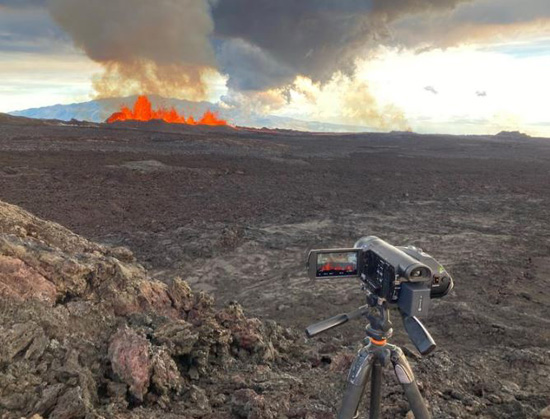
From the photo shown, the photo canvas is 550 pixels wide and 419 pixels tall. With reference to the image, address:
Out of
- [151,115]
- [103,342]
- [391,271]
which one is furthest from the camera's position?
[151,115]

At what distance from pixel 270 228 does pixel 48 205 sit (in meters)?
8.24

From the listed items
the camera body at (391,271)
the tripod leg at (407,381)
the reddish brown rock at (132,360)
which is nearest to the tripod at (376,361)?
the tripod leg at (407,381)

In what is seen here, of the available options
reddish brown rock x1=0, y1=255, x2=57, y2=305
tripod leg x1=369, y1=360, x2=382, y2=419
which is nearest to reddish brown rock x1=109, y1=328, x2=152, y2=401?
reddish brown rock x1=0, y1=255, x2=57, y2=305

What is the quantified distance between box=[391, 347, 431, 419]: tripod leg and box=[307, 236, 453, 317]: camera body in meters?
Result: 0.37

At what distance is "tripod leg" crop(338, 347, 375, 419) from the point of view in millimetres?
2682

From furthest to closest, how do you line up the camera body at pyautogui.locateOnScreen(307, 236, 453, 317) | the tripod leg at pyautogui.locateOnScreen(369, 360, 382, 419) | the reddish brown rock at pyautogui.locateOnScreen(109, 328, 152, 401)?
1. the reddish brown rock at pyautogui.locateOnScreen(109, 328, 152, 401)
2. the tripod leg at pyautogui.locateOnScreen(369, 360, 382, 419)
3. the camera body at pyautogui.locateOnScreen(307, 236, 453, 317)

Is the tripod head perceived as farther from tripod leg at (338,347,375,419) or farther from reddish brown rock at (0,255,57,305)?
reddish brown rock at (0,255,57,305)

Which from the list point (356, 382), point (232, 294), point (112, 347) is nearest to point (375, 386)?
point (356, 382)

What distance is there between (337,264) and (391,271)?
0.38 metres

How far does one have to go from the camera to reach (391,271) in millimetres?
2477

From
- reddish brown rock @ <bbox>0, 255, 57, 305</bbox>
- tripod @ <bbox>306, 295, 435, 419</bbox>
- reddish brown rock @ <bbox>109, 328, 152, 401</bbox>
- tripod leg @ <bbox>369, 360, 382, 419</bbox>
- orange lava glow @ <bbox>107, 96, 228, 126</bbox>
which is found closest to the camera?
tripod @ <bbox>306, 295, 435, 419</bbox>

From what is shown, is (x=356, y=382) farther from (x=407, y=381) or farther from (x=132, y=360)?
(x=132, y=360)

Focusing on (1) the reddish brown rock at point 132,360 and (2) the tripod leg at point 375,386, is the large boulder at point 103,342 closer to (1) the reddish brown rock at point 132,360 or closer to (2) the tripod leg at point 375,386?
(1) the reddish brown rock at point 132,360

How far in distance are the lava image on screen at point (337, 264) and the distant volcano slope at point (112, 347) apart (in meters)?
1.82
